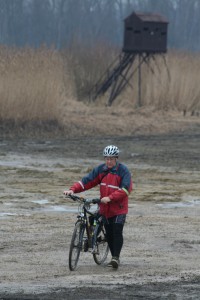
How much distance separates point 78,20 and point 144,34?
50756 mm

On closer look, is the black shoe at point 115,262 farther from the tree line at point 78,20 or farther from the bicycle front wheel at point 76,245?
the tree line at point 78,20

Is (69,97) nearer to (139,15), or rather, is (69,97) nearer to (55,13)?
(139,15)

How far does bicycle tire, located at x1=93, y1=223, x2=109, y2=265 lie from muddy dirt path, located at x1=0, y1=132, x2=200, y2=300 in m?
0.15

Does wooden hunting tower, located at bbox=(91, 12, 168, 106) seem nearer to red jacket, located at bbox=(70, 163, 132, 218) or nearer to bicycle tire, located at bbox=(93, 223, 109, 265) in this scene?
bicycle tire, located at bbox=(93, 223, 109, 265)

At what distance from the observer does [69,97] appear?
35875 mm

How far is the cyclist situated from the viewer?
12.7 meters

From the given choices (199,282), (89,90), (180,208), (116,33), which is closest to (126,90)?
(89,90)

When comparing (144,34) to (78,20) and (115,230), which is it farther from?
(78,20)

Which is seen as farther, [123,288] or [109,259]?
[109,259]

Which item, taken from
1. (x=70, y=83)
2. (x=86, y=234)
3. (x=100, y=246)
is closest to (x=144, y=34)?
(x=70, y=83)

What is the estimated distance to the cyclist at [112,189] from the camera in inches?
501

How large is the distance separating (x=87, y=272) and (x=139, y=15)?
25696 mm

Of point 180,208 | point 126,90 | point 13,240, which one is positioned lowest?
point 126,90

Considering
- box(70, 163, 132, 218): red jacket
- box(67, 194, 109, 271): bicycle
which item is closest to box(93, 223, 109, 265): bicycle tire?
box(67, 194, 109, 271): bicycle
